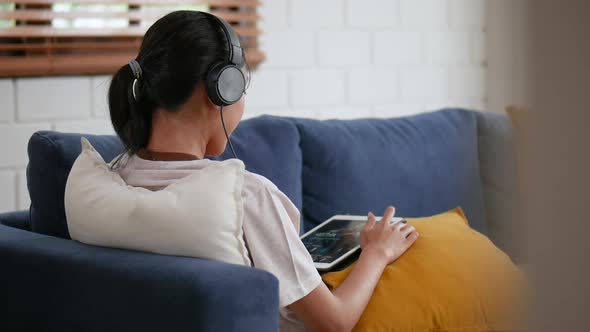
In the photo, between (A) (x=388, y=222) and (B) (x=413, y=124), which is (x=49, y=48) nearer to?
(B) (x=413, y=124)

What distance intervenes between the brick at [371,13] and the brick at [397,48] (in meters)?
0.04

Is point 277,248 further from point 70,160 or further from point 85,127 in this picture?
point 85,127

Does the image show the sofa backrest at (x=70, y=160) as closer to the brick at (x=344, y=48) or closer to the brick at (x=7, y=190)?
the brick at (x=7, y=190)

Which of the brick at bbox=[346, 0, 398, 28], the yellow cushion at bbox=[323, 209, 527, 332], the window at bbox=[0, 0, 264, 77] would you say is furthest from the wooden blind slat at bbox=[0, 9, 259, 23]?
the yellow cushion at bbox=[323, 209, 527, 332]

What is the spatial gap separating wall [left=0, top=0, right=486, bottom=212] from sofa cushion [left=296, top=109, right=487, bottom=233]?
469 mm

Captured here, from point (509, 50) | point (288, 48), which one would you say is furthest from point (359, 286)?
point (288, 48)

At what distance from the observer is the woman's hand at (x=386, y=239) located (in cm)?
145

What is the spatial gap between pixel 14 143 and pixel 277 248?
137 centimetres

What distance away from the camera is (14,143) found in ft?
7.56

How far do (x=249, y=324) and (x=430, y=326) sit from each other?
493mm

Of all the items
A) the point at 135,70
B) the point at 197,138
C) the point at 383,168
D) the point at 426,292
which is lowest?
the point at 426,292

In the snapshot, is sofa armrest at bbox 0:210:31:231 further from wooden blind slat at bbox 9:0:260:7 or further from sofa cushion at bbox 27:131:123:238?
wooden blind slat at bbox 9:0:260:7

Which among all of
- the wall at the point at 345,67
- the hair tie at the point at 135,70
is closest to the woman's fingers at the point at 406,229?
the hair tie at the point at 135,70

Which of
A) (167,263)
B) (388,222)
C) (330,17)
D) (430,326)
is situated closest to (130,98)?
(167,263)
